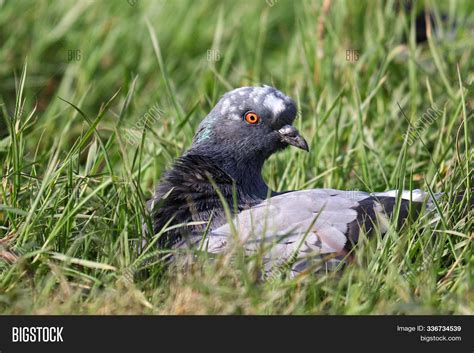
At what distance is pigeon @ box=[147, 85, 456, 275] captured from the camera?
154 inches

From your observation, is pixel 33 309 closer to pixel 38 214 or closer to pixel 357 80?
pixel 38 214

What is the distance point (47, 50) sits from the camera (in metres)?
6.83

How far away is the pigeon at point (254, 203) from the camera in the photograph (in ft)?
12.8

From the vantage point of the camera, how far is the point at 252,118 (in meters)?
4.65

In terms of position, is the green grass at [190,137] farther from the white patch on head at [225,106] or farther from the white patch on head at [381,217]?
the white patch on head at [225,106]

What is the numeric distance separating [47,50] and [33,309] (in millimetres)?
3794

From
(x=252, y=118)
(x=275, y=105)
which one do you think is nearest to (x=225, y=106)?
(x=252, y=118)

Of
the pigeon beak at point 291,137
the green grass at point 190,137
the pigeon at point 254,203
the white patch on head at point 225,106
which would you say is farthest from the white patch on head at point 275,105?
the green grass at point 190,137

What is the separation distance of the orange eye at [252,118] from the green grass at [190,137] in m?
0.53

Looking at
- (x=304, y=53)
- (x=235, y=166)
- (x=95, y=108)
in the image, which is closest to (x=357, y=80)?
(x=304, y=53)


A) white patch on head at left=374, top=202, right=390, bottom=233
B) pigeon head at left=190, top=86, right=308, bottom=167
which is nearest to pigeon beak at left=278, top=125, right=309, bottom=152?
pigeon head at left=190, top=86, right=308, bottom=167

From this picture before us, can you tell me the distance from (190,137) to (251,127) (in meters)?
0.97

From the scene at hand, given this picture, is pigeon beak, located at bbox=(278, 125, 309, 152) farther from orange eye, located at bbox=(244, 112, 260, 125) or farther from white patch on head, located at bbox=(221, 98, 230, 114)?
white patch on head, located at bbox=(221, 98, 230, 114)

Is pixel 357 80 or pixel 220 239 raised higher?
pixel 357 80
